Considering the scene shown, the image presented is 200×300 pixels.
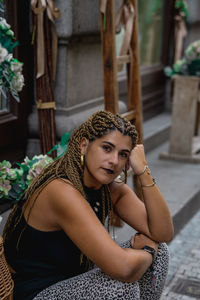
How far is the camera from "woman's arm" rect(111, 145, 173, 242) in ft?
8.44

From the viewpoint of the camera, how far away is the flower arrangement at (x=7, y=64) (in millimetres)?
2557

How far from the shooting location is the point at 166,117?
7.87 meters

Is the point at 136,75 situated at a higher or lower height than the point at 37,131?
higher

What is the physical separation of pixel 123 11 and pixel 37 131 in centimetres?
119

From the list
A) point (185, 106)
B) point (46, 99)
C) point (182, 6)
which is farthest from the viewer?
point (182, 6)

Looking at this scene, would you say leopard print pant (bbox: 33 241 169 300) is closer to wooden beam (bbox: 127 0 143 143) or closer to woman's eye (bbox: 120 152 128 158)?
woman's eye (bbox: 120 152 128 158)

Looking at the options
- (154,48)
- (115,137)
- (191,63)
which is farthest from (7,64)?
(154,48)

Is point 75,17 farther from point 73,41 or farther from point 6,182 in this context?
point 6,182

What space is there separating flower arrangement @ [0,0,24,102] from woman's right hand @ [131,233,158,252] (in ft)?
3.29

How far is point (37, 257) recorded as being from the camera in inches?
94.3

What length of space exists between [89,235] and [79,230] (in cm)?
5

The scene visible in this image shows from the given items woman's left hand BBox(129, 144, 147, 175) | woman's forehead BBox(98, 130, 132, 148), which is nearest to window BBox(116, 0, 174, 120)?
woman's left hand BBox(129, 144, 147, 175)

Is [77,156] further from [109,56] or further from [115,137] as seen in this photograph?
[109,56]

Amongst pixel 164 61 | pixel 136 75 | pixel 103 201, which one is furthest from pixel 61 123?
pixel 164 61
